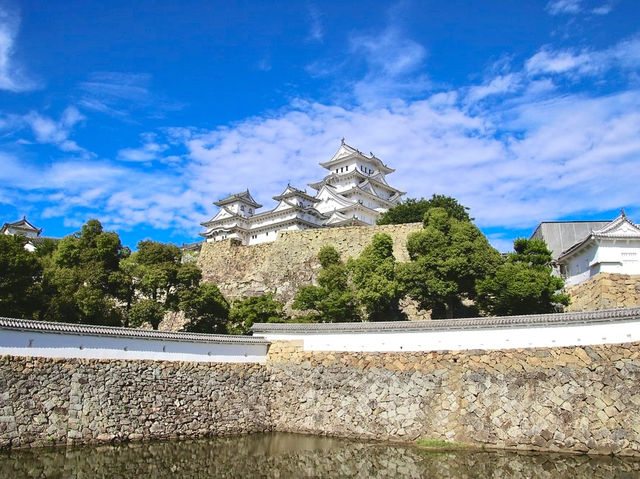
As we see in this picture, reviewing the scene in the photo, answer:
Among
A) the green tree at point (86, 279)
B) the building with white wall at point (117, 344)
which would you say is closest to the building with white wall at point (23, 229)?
the green tree at point (86, 279)

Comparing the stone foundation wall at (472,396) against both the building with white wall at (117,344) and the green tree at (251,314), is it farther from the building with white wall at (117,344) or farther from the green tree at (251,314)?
the green tree at (251,314)

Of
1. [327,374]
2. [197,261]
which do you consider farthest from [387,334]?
[197,261]

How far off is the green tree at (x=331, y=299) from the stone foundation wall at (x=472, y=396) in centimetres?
346

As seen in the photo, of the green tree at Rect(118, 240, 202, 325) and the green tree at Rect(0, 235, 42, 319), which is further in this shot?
the green tree at Rect(118, 240, 202, 325)

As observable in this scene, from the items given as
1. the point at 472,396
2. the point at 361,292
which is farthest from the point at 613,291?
the point at 361,292

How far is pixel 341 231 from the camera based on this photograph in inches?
1017

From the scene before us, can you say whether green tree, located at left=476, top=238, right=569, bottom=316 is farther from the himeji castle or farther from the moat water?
the himeji castle

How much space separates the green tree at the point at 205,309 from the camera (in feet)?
62.1

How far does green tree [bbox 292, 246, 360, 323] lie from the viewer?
1880 cm

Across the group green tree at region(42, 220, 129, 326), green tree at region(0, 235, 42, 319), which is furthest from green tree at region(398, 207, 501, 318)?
green tree at region(0, 235, 42, 319)

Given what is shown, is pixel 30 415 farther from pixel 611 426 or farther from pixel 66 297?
pixel 611 426

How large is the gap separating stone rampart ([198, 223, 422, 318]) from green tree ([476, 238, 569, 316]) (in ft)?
20.7

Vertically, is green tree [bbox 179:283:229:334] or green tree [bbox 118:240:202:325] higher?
green tree [bbox 118:240:202:325]

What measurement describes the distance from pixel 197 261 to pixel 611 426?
23.4 metres
